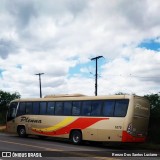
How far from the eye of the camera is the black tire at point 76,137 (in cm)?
2384

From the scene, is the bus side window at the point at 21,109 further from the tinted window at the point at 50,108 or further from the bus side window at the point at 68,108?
the bus side window at the point at 68,108

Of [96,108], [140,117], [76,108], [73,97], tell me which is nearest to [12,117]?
[73,97]

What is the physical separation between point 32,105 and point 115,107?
8041 mm

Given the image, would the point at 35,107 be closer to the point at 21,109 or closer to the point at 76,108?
the point at 21,109

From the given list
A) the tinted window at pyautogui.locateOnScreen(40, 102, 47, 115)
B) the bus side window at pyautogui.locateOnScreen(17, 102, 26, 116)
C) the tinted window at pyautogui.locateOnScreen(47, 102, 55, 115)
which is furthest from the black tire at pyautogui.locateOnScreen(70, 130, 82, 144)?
the bus side window at pyautogui.locateOnScreen(17, 102, 26, 116)

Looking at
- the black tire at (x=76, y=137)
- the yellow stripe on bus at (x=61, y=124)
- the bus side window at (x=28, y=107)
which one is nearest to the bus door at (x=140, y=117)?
the black tire at (x=76, y=137)

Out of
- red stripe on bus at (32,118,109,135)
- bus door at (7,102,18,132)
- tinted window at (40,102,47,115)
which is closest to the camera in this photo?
red stripe on bus at (32,118,109,135)

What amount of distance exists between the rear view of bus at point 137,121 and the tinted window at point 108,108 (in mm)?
1270

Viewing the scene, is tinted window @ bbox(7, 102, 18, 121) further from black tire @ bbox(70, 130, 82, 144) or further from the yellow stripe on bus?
black tire @ bbox(70, 130, 82, 144)

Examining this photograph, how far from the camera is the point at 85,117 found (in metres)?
23.7

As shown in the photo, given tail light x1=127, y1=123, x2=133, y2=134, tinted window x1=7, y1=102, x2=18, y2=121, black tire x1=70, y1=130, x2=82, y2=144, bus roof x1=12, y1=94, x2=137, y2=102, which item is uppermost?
bus roof x1=12, y1=94, x2=137, y2=102

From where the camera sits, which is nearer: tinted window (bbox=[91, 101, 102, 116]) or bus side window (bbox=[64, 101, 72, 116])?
tinted window (bbox=[91, 101, 102, 116])

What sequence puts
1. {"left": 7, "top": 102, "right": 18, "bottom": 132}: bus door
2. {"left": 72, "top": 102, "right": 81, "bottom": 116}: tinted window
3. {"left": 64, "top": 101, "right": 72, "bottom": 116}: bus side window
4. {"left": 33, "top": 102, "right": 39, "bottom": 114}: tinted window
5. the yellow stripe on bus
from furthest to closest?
1. {"left": 7, "top": 102, "right": 18, "bottom": 132}: bus door
2. {"left": 33, "top": 102, "right": 39, "bottom": 114}: tinted window
3. {"left": 64, "top": 101, "right": 72, "bottom": 116}: bus side window
4. the yellow stripe on bus
5. {"left": 72, "top": 102, "right": 81, "bottom": 116}: tinted window

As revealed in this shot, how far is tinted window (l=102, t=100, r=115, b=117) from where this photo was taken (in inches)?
877
